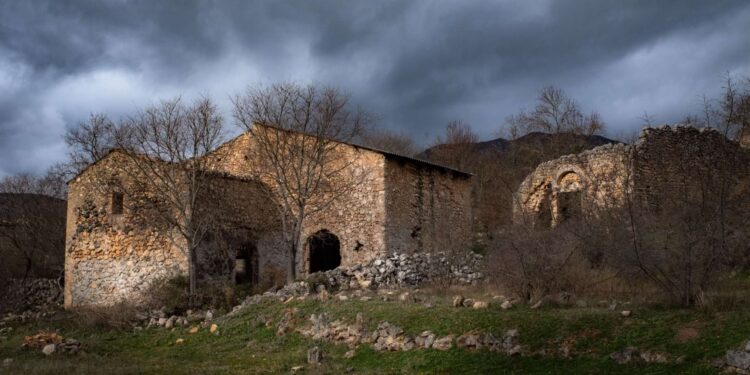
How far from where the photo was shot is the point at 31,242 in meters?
27.8

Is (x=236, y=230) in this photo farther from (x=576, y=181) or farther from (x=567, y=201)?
(x=576, y=181)

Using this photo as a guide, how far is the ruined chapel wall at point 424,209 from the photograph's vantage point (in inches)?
866

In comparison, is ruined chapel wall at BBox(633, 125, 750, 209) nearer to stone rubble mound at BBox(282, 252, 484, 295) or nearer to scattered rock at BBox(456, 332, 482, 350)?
stone rubble mound at BBox(282, 252, 484, 295)

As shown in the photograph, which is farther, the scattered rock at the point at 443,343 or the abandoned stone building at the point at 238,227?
the abandoned stone building at the point at 238,227

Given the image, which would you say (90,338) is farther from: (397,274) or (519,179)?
(519,179)

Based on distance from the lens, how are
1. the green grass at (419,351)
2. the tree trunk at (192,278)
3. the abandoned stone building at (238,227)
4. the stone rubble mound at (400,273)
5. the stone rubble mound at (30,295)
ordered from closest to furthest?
the green grass at (419,351)
the stone rubble mound at (400,273)
the tree trunk at (192,278)
the abandoned stone building at (238,227)
the stone rubble mound at (30,295)

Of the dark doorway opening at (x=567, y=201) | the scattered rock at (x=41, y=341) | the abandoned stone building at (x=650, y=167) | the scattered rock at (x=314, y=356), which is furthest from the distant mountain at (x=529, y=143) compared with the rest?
the scattered rock at (x=41, y=341)

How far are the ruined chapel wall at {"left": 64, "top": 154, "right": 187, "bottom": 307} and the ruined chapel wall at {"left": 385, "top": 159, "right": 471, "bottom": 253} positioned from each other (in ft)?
23.2

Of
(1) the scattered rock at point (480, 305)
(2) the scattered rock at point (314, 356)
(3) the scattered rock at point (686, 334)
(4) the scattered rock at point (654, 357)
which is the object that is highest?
(1) the scattered rock at point (480, 305)

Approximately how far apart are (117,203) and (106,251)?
160 cm

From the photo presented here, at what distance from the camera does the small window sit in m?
21.3

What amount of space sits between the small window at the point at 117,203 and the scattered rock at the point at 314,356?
1203 centimetres

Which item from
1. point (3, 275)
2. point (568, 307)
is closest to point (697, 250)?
point (568, 307)

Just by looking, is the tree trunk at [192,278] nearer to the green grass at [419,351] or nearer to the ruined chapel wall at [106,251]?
the ruined chapel wall at [106,251]
